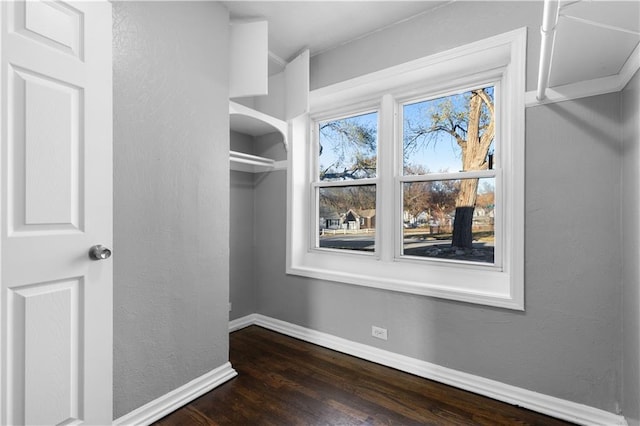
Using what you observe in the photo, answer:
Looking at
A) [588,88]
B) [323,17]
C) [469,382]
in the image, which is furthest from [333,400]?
[323,17]

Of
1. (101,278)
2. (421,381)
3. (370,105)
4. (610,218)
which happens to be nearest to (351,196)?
(370,105)

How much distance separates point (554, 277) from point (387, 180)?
1270 mm

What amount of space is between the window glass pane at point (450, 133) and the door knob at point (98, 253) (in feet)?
6.87

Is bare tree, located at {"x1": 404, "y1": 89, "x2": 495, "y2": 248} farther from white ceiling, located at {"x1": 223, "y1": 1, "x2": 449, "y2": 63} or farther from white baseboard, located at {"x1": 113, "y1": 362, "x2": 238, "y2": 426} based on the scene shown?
white baseboard, located at {"x1": 113, "y1": 362, "x2": 238, "y2": 426}

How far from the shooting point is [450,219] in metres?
2.36

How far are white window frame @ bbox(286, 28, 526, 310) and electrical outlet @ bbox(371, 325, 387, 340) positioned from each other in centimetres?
33

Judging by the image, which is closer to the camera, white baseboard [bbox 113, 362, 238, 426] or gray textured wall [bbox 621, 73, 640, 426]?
gray textured wall [bbox 621, 73, 640, 426]

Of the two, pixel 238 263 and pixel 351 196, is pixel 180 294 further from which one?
pixel 351 196

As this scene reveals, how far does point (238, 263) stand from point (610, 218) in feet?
9.03

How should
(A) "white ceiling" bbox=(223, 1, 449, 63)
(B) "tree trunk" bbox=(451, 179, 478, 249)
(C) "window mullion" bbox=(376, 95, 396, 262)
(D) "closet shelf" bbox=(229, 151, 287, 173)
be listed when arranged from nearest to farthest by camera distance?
1. (A) "white ceiling" bbox=(223, 1, 449, 63)
2. (B) "tree trunk" bbox=(451, 179, 478, 249)
3. (C) "window mullion" bbox=(376, 95, 396, 262)
4. (D) "closet shelf" bbox=(229, 151, 287, 173)

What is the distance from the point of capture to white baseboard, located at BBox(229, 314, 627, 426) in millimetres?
1678

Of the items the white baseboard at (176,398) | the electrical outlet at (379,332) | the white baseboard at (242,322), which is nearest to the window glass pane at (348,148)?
the electrical outlet at (379,332)

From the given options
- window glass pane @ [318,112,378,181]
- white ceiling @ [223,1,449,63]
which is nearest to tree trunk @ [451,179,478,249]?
window glass pane @ [318,112,378,181]

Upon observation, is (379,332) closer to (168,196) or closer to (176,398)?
(176,398)
